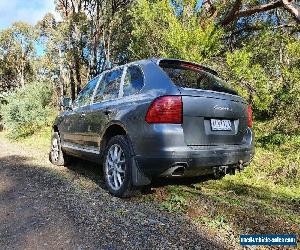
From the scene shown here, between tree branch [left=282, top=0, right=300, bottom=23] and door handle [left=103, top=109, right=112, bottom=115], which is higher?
tree branch [left=282, top=0, right=300, bottom=23]

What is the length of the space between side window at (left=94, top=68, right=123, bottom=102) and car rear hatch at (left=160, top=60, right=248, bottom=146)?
100cm

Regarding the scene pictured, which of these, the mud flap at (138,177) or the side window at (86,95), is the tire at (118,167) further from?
the side window at (86,95)

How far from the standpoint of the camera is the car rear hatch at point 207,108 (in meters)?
4.41

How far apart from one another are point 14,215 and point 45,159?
464cm

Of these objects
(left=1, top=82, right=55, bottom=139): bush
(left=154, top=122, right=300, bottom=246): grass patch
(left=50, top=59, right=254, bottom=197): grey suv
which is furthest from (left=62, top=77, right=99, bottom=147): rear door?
(left=1, top=82, right=55, bottom=139): bush

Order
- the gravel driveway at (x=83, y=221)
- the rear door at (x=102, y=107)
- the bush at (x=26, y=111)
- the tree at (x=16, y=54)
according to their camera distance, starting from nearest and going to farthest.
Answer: the gravel driveway at (x=83, y=221) < the rear door at (x=102, y=107) < the bush at (x=26, y=111) < the tree at (x=16, y=54)

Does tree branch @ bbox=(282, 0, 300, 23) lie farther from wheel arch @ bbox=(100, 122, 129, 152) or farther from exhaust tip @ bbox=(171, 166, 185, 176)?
exhaust tip @ bbox=(171, 166, 185, 176)

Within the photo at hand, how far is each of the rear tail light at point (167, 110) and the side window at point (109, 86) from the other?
128cm

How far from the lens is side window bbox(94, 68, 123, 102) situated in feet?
18.7

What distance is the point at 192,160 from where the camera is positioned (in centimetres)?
435

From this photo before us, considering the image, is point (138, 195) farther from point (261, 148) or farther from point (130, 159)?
point (261, 148)

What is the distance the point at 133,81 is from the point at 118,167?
125cm

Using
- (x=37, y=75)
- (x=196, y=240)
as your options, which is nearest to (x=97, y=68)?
(x=196, y=240)

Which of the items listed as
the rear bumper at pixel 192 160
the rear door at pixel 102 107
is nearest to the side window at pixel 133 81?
the rear door at pixel 102 107
